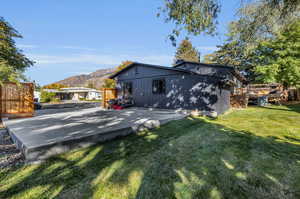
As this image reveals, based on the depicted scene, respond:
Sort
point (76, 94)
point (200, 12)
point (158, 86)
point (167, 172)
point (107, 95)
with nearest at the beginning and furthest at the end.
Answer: point (167, 172) < point (200, 12) < point (158, 86) < point (107, 95) < point (76, 94)

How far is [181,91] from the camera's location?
28.6 ft

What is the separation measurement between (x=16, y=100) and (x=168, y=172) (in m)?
7.85

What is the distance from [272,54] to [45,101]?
3146cm

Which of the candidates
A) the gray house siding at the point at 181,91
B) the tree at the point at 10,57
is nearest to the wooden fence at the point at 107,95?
the gray house siding at the point at 181,91

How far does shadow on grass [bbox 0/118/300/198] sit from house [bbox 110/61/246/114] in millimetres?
4987

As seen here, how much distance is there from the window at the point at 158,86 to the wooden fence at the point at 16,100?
6877 mm

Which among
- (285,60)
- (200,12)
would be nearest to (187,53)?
(285,60)

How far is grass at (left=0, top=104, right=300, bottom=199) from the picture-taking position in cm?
187

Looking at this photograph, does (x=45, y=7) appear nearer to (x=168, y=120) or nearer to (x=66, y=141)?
(x=66, y=141)

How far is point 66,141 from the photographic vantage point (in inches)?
124

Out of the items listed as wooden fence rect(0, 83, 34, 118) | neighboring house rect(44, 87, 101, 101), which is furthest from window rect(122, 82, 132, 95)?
neighboring house rect(44, 87, 101, 101)

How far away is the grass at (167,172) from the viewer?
6.12ft

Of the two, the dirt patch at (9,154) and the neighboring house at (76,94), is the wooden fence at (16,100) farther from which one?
the neighboring house at (76,94)

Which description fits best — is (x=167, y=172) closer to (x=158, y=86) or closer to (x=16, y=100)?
(x=158, y=86)
